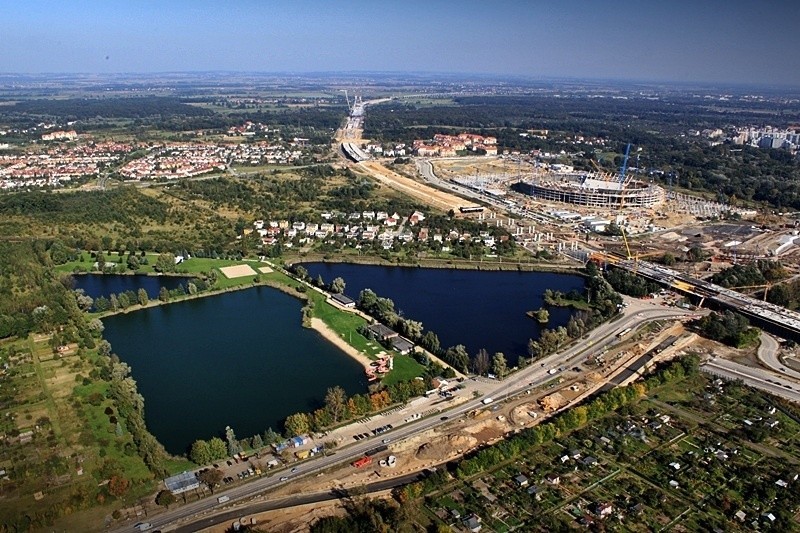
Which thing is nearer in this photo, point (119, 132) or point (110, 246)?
point (110, 246)

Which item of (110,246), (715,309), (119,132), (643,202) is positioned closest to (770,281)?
(715,309)

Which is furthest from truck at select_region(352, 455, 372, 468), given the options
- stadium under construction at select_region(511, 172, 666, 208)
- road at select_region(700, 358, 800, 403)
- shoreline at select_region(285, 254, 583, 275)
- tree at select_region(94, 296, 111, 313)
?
stadium under construction at select_region(511, 172, 666, 208)

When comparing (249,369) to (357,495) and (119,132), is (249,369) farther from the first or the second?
(119,132)

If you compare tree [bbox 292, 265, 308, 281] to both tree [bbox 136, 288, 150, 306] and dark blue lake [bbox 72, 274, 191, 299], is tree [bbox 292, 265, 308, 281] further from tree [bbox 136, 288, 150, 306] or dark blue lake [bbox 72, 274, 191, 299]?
tree [bbox 136, 288, 150, 306]

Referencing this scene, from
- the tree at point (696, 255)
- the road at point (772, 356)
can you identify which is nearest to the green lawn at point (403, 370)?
the road at point (772, 356)

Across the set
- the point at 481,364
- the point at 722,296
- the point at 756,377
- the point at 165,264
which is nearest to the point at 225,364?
the point at 481,364

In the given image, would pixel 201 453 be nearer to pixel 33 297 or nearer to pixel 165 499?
pixel 165 499

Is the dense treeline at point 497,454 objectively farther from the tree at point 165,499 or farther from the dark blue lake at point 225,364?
the dark blue lake at point 225,364
